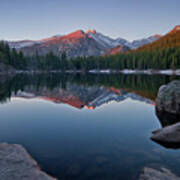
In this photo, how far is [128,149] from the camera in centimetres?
1140

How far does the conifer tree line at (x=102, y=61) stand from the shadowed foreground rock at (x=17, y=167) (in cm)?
10894

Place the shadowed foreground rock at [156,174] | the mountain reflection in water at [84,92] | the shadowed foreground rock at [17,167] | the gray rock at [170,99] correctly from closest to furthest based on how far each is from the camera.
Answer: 1. the shadowed foreground rock at [17,167]
2. the shadowed foreground rock at [156,174]
3. the gray rock at [170,99]
4. the mountain reflection in water at [84,92]

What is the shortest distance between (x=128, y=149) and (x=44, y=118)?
11.3m

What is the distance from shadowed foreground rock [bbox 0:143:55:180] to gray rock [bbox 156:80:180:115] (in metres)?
16.2

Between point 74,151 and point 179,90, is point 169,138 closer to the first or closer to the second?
point 74,151

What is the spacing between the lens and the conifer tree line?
11262 centimetres

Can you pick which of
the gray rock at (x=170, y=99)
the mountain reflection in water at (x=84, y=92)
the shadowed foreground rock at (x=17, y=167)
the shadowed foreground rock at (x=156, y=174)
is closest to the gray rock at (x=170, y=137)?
the shadowed foreground rock at (x=156, y=174)

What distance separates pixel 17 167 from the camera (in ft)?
26.9

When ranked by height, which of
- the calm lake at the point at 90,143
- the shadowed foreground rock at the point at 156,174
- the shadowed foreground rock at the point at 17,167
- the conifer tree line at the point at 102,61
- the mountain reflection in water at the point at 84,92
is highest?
the conifer tree line at the point at 102,61

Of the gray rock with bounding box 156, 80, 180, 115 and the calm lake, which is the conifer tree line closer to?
the gray rock with bounding box 156, 80, 180, 115

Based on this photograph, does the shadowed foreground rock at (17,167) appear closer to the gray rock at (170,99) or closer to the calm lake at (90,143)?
the calm lake at (90,143)

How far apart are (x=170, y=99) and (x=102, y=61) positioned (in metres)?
152

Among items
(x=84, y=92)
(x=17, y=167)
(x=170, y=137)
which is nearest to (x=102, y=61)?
(x=84, y=92)

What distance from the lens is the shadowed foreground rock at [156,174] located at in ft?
25.5
